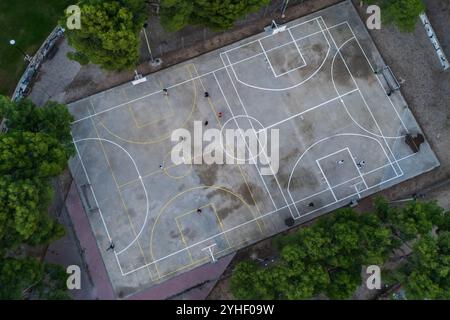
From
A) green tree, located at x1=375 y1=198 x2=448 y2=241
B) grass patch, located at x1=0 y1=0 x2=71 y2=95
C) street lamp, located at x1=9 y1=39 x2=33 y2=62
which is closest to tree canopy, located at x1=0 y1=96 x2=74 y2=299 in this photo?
street lamp, located at x1=9 y1=39 x2=33 y2=62

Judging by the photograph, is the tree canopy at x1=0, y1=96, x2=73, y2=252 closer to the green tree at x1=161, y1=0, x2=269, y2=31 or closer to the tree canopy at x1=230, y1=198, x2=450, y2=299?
the green tree at x1=161, y1=0, x2=269, y2=31

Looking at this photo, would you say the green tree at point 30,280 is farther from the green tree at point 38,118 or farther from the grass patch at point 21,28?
the grass patch at point 21,28

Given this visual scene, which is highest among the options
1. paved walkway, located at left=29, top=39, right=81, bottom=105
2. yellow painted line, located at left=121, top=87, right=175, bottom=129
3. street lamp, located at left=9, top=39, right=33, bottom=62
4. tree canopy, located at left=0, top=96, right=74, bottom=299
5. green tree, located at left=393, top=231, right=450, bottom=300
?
street lamp, located at left=9, top=39, right=33, bottom=62

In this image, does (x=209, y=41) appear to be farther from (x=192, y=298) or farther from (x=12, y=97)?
(x=192, y=298)

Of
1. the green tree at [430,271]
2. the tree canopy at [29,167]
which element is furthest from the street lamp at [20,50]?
the green tree at [430,271]

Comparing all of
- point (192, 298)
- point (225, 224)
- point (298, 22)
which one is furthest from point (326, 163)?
point (192, 298)
